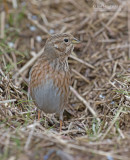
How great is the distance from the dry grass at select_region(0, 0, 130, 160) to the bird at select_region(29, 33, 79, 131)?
1.05ft

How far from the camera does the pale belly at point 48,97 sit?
495cm

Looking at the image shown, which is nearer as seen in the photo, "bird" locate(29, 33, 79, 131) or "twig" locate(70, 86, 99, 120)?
"bird" locate(29, 33, 79, 131)

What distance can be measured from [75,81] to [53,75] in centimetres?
173

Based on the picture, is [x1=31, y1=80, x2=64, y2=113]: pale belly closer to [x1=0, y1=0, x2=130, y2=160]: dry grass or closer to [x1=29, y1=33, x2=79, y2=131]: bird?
[x1=29, y1=33, x2=79, y2=131]: bird

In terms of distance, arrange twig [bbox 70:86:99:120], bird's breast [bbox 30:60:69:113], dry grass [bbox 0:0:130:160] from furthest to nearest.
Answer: twig [bbox 70:86:99:120] < bird's breast [bbox 30:60:69:113] < dry grass [bbox 0:0:130:160]

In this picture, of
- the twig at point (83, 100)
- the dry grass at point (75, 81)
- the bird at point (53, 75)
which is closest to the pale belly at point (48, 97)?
the bird at point (53, 75)

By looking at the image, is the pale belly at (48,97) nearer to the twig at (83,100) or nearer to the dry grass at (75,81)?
the dry grass at (75,81)

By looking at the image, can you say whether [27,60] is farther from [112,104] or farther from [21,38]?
[112,104]

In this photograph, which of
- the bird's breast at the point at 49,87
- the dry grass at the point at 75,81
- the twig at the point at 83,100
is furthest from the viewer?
the twig at the point at 83,100

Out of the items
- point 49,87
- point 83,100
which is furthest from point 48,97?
point 83,100

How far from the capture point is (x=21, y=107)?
5238mm

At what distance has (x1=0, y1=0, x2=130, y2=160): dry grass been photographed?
362 centimetres

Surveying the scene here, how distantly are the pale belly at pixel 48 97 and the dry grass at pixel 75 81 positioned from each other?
0.75 ft

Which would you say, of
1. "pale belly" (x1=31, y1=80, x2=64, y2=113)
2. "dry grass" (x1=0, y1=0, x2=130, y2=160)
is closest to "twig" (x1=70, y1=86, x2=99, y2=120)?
"dry grass" (x1=0, y1=0, x2=130, y2=160)
